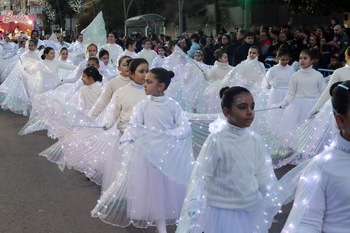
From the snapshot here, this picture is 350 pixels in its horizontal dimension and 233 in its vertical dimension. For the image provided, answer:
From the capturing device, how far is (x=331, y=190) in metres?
2.69

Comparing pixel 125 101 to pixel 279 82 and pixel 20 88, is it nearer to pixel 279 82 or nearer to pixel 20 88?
pixel 279 82

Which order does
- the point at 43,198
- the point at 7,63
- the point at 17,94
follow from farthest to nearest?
the point at 7,63
the point at 17,94
the point at 43,198

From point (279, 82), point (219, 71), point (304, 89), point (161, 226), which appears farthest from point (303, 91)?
point (161, 226)

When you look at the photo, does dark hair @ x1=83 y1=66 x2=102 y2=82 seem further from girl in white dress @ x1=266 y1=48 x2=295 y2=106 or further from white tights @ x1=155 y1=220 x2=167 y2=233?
white tights @ x1=155 y1=220 x2=167 y2=233

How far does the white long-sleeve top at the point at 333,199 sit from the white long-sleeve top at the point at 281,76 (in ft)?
26.1

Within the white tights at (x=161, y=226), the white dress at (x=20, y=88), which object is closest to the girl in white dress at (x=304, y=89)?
the white tights at (x=161, y=226)

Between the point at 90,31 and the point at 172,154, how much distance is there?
50.0 ft

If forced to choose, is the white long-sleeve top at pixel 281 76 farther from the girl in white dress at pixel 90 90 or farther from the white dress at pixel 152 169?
the white dress at pixel 152 169

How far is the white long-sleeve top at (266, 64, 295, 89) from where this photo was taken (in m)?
10.6

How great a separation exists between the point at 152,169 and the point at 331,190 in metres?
3.34

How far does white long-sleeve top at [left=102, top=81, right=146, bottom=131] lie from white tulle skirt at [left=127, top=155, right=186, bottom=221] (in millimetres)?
851

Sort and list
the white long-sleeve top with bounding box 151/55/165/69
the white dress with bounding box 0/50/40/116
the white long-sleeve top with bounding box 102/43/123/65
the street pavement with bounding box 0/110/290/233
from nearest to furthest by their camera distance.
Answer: the street pavement with bounding box 0/110/290/233 → the white dress with bounding box 0/50/40/116 → the white long-sleeve top with bounding box 151/55/165/69 → the white long-sleeve top with bounding box 102/43/123/65

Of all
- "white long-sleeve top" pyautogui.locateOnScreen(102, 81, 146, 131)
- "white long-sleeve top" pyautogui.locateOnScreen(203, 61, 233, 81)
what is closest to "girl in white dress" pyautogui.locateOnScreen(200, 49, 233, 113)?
"white long-sleeve top" pyautogui.locateOnScreen(203, 61, 233, 81)

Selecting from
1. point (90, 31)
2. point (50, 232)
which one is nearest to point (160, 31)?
point (90, 31)
